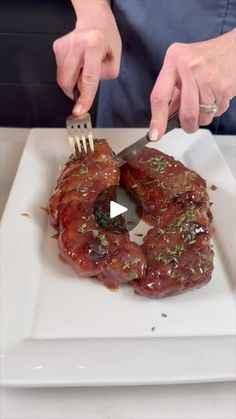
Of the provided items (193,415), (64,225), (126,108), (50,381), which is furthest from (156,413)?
(126,108)

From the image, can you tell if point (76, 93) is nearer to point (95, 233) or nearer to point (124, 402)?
point (95, 233)

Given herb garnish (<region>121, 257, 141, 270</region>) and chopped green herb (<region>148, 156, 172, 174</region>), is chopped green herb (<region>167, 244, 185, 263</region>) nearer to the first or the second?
herb garnish (<region>121, 257, 141, 270</region>)

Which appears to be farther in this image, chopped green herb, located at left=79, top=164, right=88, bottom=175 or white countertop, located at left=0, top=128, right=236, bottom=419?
chopped green herb, located at left=79, top=164, right=88, bottom=175

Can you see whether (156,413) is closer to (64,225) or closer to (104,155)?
(64,225)
